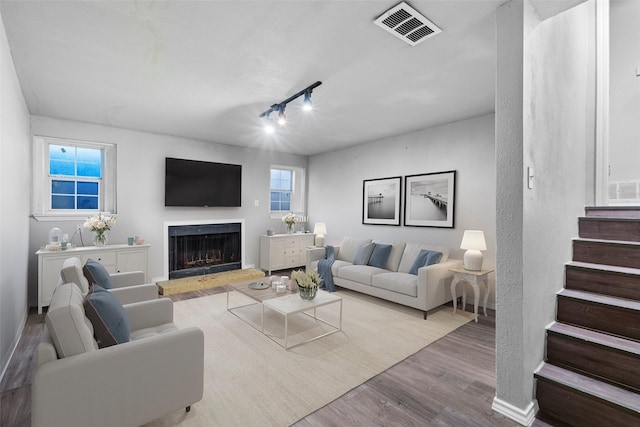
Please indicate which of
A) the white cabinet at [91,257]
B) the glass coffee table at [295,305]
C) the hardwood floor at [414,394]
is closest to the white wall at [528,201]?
the hardwood floor at [414,394]

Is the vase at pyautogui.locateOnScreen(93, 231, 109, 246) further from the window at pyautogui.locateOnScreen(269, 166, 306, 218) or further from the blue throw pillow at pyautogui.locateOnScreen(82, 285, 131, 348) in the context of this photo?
the window at pyautogui.locateOnScreen(269, 166, 306, 218)

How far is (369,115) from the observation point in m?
3.95

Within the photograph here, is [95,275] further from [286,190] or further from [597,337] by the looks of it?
[286,190]

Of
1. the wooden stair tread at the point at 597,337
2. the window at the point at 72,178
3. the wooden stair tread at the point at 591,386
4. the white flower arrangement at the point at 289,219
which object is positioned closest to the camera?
the wooden stair tread at the point at 591,386

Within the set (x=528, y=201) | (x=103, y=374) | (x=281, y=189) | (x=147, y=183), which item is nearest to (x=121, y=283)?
(x=103, y=374)

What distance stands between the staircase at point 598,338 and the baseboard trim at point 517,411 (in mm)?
45

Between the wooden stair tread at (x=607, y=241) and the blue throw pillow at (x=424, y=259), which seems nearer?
the wooden stair tread at (x=607, y=241)

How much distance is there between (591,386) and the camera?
68.9 inches

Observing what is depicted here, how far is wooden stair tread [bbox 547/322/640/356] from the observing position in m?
1.75

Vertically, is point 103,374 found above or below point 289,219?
below

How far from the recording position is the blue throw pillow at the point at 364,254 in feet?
15.3

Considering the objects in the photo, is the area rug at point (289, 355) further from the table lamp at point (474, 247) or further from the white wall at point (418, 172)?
the white wall at point (418, 172)

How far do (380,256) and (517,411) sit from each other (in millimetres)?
2778

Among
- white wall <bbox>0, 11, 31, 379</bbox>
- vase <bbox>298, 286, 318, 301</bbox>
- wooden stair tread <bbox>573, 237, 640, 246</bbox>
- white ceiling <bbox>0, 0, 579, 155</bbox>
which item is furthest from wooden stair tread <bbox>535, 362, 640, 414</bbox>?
white wall <bbox>0, 11, 31, 379</bbox>
